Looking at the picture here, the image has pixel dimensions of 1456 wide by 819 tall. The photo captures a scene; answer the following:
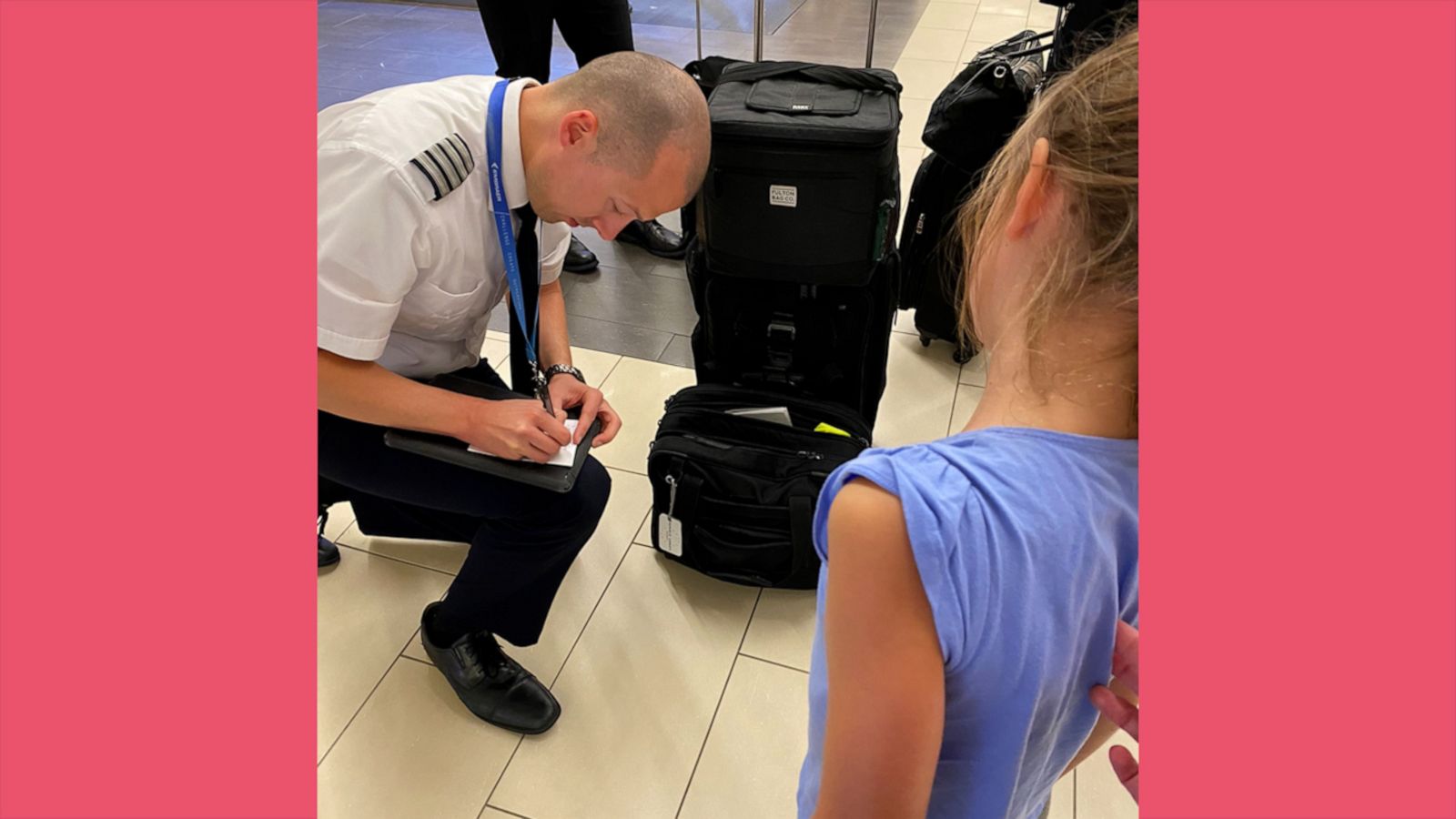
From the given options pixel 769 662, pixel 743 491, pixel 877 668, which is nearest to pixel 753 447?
pixel 743 491

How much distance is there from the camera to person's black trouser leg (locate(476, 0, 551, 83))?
8.55 ft

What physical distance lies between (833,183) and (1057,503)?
1241 millimetres

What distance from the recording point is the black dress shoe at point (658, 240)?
10.6 ft

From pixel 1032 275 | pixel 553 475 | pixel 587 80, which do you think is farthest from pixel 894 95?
pixel 1032 275

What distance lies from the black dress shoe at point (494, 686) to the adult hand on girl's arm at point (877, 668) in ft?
3.59

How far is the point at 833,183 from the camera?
1746mm

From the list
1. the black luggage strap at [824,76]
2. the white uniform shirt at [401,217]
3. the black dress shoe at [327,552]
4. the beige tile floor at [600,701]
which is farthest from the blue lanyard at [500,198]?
the black dress shoe at [327,552]

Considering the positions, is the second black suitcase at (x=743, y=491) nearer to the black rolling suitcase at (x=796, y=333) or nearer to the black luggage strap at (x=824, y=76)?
the black rolling suitcase at (x=796, y=333)

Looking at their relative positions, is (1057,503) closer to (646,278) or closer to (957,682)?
(957,682)

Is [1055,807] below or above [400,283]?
below

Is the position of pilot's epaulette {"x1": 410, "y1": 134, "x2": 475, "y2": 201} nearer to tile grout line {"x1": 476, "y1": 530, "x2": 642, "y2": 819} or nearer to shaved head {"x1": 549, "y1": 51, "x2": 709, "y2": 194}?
shaved head {"x1": 549, "y1": 51, "x2": 709, "y2": 194}

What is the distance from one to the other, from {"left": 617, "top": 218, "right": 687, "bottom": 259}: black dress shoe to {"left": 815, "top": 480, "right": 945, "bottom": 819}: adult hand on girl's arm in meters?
2.68

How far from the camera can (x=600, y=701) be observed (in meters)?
1.76

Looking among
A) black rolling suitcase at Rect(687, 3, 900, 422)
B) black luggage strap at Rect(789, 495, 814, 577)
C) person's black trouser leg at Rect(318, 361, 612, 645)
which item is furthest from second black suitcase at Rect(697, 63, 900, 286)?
person's black trouser leg at Rect(318, 361, 612, 645)
